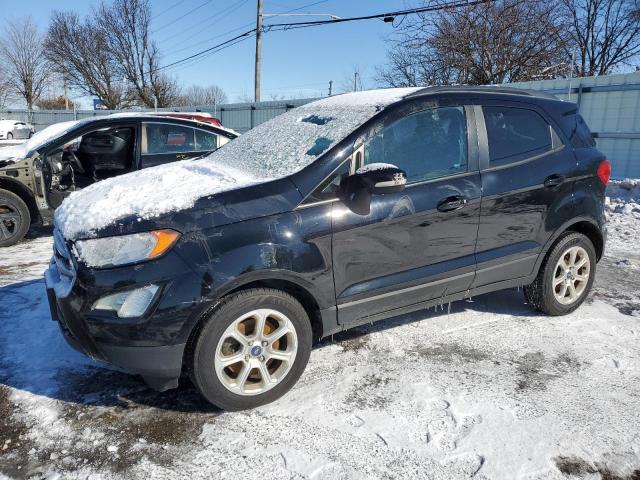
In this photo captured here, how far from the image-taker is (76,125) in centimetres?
645

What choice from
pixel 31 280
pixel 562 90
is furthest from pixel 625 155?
pixel 31 280

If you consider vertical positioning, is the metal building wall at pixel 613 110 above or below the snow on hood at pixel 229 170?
above

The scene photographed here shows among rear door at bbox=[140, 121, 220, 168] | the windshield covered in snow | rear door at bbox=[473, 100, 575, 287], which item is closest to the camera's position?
the windshield covered in snow

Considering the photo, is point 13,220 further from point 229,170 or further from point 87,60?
point 87,60

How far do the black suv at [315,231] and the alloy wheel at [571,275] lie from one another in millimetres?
28

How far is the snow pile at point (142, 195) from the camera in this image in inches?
103

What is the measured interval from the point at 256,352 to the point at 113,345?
0.72 meters

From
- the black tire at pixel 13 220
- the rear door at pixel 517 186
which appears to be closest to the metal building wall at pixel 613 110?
the rear door at pixel 517 186

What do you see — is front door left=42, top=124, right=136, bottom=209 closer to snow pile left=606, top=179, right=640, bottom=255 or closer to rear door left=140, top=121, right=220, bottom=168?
rear door left=140, top=121, right=220, bottom=168

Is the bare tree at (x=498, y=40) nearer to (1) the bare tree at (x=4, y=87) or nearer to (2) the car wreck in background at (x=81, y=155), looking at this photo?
(2) the car wreck in background at (x=81, y=155)

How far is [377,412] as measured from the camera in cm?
274

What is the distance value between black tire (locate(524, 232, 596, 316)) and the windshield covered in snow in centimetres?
171

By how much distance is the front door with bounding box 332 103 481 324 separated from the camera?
292cm

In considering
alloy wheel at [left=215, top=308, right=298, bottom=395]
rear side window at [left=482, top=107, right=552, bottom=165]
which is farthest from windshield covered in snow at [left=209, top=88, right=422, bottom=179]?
alloy wheel at [left=215, top=308, right=298, bottom=395]
